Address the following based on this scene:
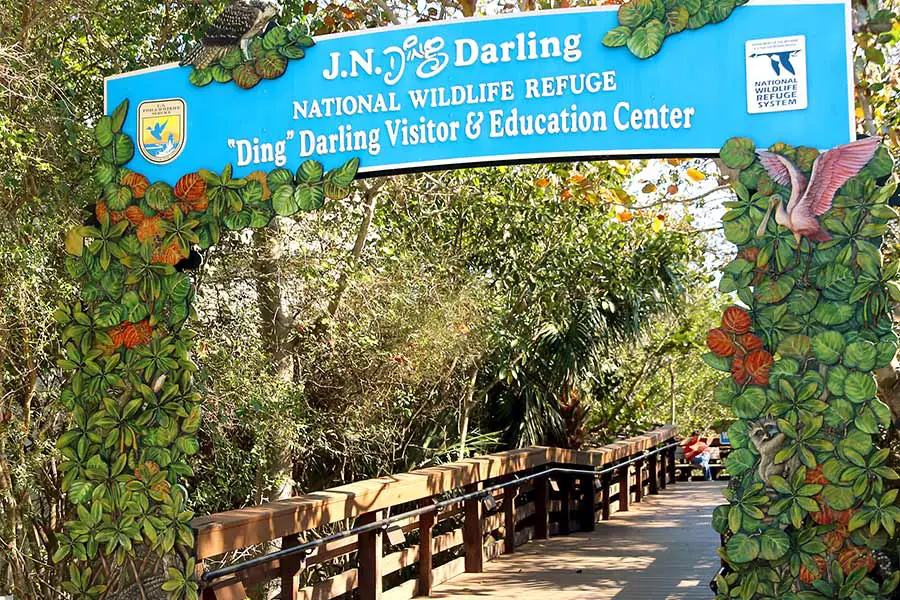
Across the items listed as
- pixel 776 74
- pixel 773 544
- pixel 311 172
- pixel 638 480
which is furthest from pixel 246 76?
pixel 638 480

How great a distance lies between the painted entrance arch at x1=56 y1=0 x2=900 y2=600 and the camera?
436 centimetres

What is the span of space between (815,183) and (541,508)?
5.77m

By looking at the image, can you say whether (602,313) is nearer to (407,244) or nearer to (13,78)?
(407,244)

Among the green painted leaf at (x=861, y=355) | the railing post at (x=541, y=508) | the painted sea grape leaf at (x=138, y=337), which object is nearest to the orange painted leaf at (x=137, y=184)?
the painted sea grape leaf at (x=138, y=337)

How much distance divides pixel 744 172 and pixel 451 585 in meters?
3.88

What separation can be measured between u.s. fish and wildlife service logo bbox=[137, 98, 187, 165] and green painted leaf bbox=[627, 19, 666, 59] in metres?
2.19

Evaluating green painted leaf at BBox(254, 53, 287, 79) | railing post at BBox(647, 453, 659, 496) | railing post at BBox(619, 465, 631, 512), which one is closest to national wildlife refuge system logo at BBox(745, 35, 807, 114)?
green painted leaf at BBox(254, 53, 287, 79)

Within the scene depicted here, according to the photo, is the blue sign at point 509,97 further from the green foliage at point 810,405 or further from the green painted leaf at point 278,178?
the green foliage at point 810,405

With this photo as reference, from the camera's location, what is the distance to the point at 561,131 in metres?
4.82

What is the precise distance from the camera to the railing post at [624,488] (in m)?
12.2

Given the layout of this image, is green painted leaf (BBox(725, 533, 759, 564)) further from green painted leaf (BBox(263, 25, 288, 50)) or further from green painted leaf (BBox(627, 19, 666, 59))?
green painted leaf (BBox(263, 25, 288, 50))

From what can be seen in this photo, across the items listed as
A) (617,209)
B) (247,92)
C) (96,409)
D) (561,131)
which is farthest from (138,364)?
(617,209)

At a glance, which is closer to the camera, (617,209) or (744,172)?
(744,172)

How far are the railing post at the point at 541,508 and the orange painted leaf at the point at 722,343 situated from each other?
5263 millimetres
